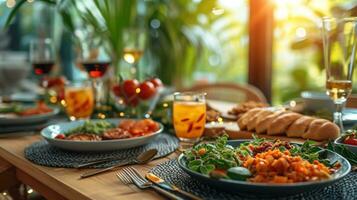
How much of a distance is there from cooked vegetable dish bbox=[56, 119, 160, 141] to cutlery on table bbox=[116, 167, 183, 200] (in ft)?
0.65

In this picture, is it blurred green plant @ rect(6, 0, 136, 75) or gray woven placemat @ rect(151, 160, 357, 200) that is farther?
blurred green plant @ rect(6, 0, 136, 75)

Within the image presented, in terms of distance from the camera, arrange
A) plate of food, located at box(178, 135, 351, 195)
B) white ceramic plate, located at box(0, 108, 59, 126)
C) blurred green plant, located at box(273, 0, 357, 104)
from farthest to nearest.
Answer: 1. blurred green plant, located at box(273, 0, 357, 104)
2. white ceramic plate, located at box(0, 108, 59, 126)
3. plate of food, located at box(178, 135, 351, 195)

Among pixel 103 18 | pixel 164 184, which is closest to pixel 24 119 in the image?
pixel 103 18

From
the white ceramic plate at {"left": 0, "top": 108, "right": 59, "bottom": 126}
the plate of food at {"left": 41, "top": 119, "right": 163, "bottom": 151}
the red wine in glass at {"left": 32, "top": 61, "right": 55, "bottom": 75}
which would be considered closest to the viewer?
the plate of food at {"left": 41, "top": 119, "right": 163, "bottom": 151}

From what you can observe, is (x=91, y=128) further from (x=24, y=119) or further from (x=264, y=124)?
(x=264, y=124)

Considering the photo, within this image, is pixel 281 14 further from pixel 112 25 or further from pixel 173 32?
pixel 112 25

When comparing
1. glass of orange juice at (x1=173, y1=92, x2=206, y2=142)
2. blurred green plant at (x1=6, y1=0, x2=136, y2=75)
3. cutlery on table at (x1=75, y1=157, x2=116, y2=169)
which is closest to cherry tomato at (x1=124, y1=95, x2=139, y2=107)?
glass of orange juice at (x1=173, y1=92, x2=206, y2=142)

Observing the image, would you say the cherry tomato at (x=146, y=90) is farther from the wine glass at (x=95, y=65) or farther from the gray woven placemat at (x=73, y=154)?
the gray woven placemat at (x=73, y=154)

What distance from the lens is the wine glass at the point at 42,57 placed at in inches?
73.9

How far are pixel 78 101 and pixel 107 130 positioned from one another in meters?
0.40

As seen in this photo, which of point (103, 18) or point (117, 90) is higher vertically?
point (103, 18)

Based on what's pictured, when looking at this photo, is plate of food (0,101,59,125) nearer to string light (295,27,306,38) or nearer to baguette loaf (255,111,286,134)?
baguette loaf (255,111,286,134)

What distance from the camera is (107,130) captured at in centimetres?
127

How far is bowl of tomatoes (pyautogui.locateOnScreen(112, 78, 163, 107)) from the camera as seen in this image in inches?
63.8
